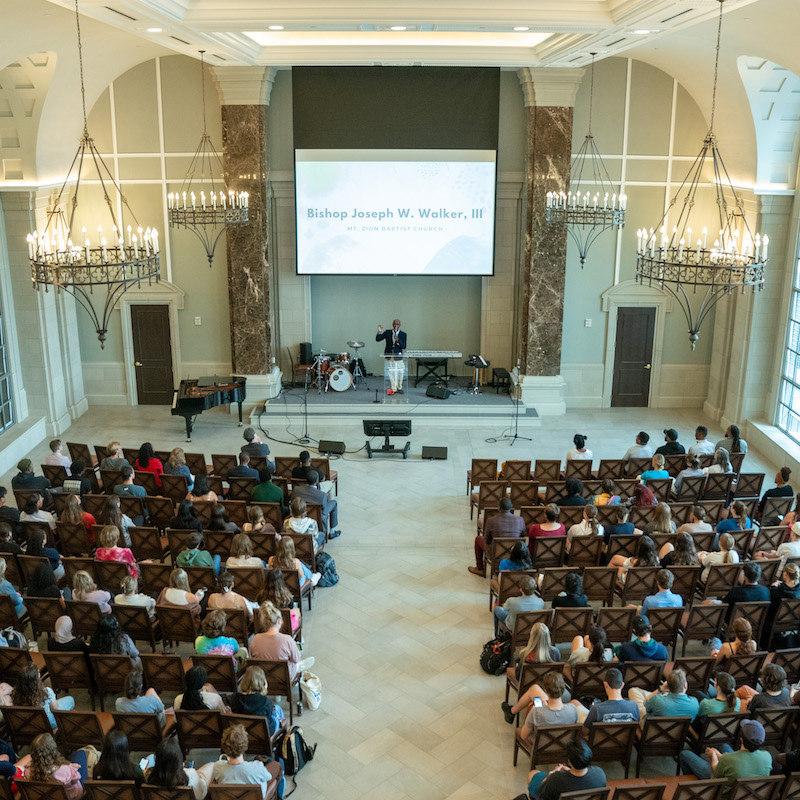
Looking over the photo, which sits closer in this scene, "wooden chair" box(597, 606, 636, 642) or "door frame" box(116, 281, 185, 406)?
"wooden chair" box(597, 606, 636, 642)

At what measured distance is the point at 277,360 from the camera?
1931 centimetres

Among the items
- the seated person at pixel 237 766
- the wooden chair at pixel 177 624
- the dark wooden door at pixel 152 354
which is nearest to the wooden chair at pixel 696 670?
the seated person at pixel 237 766

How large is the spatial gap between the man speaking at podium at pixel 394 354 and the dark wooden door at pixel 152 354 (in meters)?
4.53

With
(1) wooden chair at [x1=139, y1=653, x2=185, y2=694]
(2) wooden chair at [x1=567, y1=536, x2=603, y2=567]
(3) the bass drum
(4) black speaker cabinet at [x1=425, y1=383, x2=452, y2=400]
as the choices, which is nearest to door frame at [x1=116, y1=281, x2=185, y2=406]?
(3) the bass drum

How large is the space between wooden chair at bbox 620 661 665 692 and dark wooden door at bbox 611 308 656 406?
11602 mm

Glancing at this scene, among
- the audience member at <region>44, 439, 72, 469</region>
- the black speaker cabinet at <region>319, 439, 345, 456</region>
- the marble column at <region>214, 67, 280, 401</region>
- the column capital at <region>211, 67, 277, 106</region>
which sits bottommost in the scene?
the black speaker cabinet at <region>319, 439, 345, 456</region>

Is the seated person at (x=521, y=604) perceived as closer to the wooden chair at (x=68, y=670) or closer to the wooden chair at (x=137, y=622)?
the wooden chair at (x=137, y=622)

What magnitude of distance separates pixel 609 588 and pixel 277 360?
→ 10984 mm

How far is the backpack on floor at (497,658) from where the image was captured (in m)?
9.31

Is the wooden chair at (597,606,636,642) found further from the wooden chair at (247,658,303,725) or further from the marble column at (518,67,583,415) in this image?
the marble column at (518,67,583,415)

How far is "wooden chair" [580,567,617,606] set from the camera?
9.90 meters

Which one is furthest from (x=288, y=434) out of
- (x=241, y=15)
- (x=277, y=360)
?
(x=241, y=15)

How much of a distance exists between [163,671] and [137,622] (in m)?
1.10

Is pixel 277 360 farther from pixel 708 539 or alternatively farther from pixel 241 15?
pixel 708 539
